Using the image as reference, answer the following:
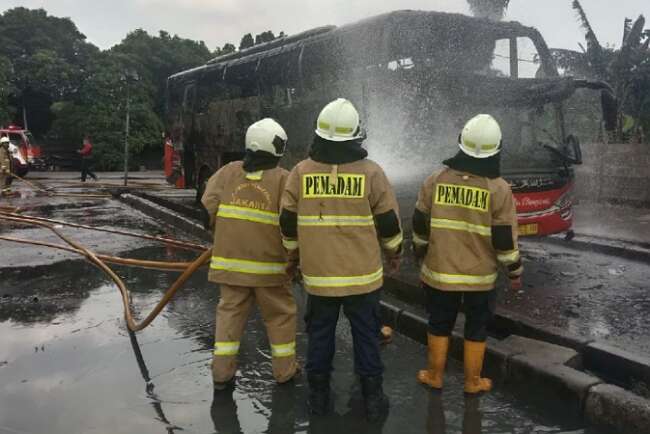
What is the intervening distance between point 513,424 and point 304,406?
3.98 feet

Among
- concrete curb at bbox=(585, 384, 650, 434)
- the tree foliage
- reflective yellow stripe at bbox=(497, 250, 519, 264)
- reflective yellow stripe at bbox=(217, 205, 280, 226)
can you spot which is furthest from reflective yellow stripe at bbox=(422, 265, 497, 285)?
the tree foliage

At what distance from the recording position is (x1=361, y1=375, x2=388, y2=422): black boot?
11.1ft

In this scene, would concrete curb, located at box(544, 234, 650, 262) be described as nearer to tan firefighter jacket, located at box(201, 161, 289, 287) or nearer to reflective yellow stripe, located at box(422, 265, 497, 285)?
reflective yellow stripe, located at box(422, 265, 497, 285)

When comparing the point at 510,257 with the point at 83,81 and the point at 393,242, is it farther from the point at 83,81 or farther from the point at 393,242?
the point at 83,81

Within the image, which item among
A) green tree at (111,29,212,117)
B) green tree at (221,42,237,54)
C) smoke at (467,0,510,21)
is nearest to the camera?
smoke at (467,0,510,21)

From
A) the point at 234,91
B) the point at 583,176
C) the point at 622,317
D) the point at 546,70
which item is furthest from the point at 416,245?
the point at 583,176

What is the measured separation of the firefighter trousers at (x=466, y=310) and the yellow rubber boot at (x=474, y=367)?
1.7 inches

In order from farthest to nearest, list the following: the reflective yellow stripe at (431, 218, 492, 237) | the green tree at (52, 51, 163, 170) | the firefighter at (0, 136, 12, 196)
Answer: the green tree at (52, 51, 163, 170) → the firefighter at (0, 136, 12, 196) → the reflective yellow stripe at (431, 218, 492, 237)

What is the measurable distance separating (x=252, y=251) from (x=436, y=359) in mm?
1363

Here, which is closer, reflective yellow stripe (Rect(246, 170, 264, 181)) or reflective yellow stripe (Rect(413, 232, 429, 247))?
reflective yellow stripe (Rect(246, 170, 264, 181))

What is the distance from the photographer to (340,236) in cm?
335

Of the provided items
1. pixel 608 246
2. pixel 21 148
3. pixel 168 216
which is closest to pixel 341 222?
pixel 608 246

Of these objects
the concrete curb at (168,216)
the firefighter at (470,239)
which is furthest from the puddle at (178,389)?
the concrete curb at (168,216)

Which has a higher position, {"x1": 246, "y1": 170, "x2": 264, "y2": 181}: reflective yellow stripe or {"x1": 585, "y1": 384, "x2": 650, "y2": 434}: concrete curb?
{"x1": 246, "y1": 170, "x2": 264, "y2": 181}: reflective yellow stripe
